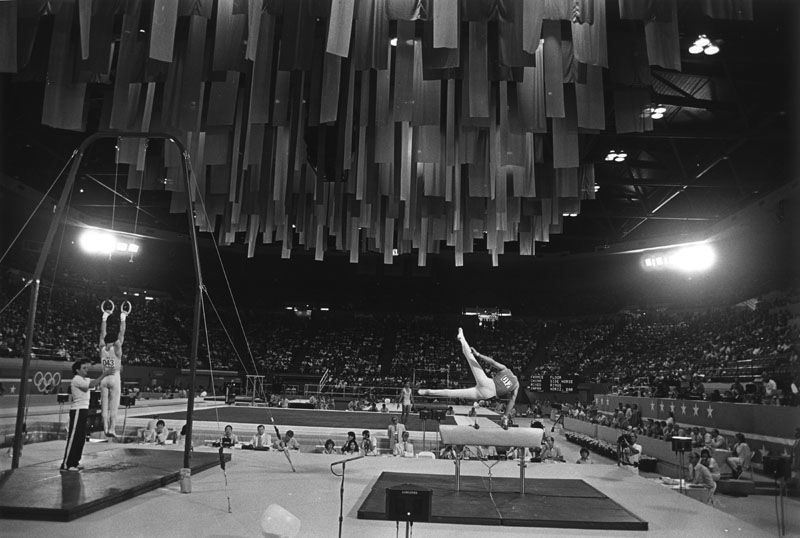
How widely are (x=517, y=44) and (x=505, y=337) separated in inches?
1404

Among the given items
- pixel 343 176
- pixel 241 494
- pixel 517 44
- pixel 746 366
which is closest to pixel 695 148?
pixel 746 366

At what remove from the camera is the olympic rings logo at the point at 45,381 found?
58.8ft

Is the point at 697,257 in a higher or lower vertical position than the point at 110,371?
higher

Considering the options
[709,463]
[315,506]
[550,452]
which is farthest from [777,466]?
[550,452]

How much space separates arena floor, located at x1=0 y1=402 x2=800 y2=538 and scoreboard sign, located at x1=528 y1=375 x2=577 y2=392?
2339 centimetres

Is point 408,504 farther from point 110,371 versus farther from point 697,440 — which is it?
point 697,440

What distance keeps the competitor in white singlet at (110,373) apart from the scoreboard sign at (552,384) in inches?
1143

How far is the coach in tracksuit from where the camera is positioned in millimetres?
7796

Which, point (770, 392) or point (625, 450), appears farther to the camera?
point (625, 450)

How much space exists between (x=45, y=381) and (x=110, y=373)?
1186cm

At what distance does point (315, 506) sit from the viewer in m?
7.03

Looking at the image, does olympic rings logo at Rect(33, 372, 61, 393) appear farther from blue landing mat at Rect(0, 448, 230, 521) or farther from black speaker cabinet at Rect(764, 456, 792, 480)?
black speaker cabinet at Rect(764, 456, 792, 480)

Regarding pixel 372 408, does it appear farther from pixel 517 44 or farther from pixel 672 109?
pixel 517 44

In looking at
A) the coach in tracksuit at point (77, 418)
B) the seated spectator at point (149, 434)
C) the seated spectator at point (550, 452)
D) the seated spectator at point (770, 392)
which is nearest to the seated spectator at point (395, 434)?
the seated spectator at point (550, 452)
